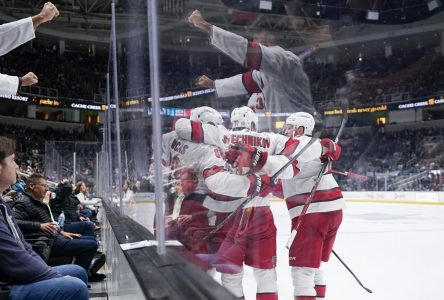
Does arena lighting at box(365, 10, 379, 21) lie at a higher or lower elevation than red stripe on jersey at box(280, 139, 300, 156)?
higher

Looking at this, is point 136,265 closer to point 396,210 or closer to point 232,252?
point 232,252

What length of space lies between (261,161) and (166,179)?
234 millimetres

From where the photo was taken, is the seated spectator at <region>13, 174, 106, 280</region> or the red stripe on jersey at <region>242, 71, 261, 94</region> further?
the seated spectator at <region>13, 174, 106, 280</region>

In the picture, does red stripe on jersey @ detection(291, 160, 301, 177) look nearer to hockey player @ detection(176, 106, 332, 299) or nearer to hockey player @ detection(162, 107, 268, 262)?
hockey player @ detection(176, 106, 332, 299)

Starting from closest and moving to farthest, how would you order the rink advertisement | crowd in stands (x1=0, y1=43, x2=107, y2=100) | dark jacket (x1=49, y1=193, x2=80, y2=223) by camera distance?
1. dark jacket (x1=49, y1=193, x2=80, y2=223)
2. the rink advertisement
3. crowd in stands (x1=0, y1=43, x2=107, y2=100)

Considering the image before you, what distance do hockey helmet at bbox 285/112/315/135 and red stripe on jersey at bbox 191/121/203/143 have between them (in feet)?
0.64

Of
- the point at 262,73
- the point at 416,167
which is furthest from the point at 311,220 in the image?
the point at 416,167

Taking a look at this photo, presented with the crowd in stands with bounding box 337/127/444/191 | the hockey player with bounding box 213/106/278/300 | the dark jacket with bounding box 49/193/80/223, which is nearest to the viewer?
Answer: the hockey player with bounding box 213/106/278/300

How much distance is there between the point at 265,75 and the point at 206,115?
5.8 inches

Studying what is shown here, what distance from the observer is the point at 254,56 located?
0.97 meters

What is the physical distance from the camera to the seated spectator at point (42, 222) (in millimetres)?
2166

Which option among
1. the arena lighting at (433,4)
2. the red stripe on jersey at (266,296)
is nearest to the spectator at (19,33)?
the red stripe on jersey at (266,296)

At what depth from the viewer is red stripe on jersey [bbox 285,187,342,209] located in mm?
1453

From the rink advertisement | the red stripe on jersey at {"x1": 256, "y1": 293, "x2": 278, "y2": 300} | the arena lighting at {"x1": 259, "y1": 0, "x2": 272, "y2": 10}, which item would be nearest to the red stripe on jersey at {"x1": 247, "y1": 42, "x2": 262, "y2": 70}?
the arena lighting at {"x1": 259, "y1": 0, "x2": 272, "y2": 10}
